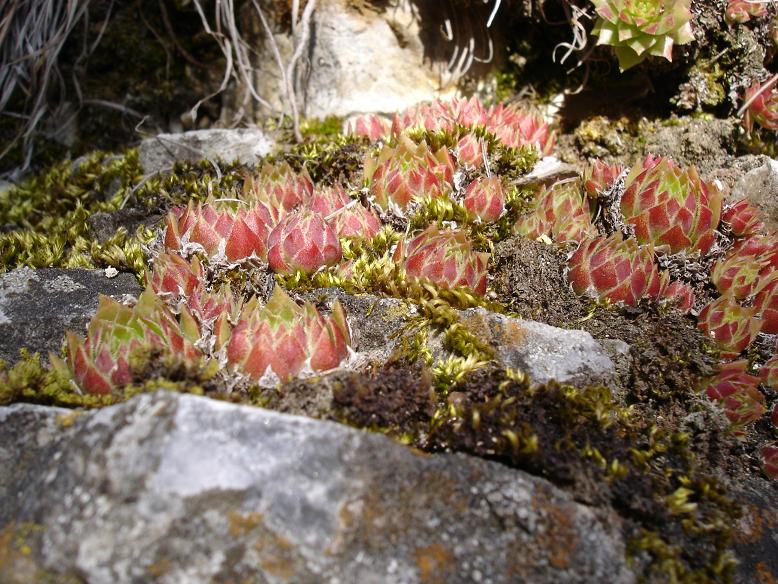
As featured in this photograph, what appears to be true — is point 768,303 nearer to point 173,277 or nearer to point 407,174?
point 407,174

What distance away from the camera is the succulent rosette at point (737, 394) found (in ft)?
7.06

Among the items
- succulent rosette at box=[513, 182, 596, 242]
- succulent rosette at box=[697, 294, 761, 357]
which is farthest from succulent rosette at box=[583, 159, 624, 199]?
succulent rosette at box=[697, 294, 761, 357]

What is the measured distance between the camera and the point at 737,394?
2158mm

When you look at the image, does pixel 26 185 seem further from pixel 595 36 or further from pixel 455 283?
pixel 595 36

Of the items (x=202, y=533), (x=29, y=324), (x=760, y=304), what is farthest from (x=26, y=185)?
(x=760, y=304)

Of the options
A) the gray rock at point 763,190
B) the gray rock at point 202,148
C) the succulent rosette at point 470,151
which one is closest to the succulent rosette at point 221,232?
the gray rock at point 202,148

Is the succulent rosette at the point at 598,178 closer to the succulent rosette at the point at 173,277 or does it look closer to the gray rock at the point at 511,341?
the gray rock at the point at 511,341

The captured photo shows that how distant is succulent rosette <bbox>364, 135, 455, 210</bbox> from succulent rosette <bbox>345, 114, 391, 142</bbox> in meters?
0.61

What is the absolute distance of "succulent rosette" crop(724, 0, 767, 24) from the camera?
10.8ft

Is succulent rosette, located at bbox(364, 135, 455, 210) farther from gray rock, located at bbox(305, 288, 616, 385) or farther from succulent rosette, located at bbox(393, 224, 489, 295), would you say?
gray rock, located at bbox(305, 288, 616, 385)

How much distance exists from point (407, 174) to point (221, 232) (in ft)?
2.89

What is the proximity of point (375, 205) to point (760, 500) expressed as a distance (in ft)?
6.27

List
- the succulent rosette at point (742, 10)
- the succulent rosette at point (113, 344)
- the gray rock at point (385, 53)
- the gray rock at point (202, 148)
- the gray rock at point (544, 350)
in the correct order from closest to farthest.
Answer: the succulent rosette at point (113, 344), the gray rock at point (544, 350), the succulent rosette at point (742, 10), the gray rock at point (202, 148), the gray rock at point (385, 53)

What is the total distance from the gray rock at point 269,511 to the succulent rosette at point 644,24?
99.5 inches
